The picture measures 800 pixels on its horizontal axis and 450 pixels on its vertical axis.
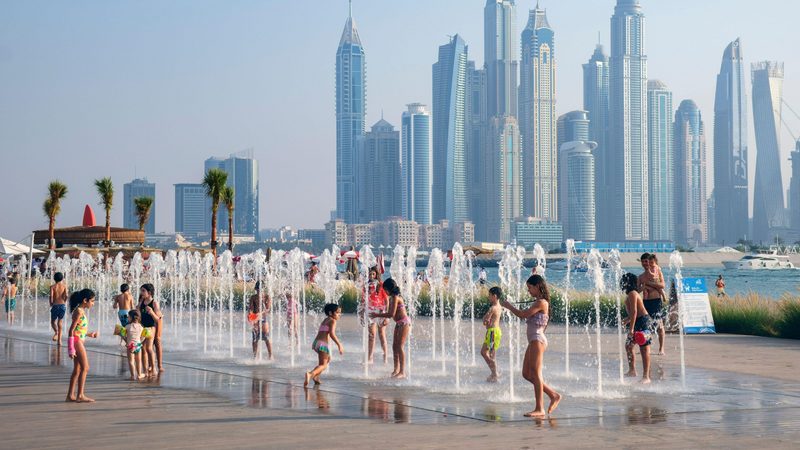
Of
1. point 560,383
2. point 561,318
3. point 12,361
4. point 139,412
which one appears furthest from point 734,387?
point 561,318

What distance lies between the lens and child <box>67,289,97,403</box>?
1158 centimetres

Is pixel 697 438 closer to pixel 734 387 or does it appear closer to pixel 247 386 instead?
pixel 734 387

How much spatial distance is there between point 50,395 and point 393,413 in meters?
4.41

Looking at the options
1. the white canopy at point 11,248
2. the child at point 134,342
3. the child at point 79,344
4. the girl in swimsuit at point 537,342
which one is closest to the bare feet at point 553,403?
the girl in swimsuit at point 537,342

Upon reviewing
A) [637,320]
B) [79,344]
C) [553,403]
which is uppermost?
[637,320]

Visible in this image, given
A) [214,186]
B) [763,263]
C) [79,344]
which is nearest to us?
[79,344]

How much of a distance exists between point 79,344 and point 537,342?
538 centimetres

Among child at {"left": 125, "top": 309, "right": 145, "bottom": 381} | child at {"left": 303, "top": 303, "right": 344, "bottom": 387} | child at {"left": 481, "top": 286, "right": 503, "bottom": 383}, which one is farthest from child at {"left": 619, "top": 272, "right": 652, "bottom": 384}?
child at {"left": 125, "top": 309, "right": 145, "bottom": 381}

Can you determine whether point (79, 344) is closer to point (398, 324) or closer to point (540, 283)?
point (398, 324)

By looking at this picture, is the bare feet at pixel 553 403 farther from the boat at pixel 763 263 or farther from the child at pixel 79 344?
the boat at pixel 763 263

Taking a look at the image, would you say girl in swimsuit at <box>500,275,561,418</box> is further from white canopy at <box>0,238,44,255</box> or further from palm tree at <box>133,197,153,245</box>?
palm tree at <box>133,197,153,245</box>

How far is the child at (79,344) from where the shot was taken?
456 inches

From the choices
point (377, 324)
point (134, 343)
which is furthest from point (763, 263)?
point (134, 343)

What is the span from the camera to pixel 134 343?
45.8 ft
